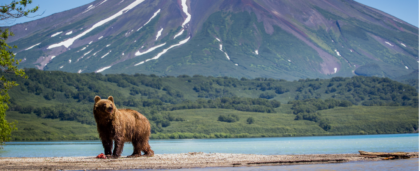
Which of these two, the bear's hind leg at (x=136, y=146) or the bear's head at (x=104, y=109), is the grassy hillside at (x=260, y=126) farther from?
the bear's head at (x=104, y=109)

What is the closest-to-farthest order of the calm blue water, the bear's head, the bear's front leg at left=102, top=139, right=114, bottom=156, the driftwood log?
1. the bear's head
2. the bear's front leg at left=102, top=139, right=114, bottom=156
3. the driftwood log
4. the calm blue water

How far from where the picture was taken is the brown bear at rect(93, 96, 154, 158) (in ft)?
67.4

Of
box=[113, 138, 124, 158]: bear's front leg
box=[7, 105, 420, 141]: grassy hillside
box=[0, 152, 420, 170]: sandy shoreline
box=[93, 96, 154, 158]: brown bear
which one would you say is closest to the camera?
box=[0, 152, 420, 170]: sandy shoreline

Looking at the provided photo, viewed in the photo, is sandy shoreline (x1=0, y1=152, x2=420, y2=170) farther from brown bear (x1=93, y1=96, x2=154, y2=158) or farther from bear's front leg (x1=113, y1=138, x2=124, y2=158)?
brown bear (x1=93, y1=96, x2=154, y2=158)

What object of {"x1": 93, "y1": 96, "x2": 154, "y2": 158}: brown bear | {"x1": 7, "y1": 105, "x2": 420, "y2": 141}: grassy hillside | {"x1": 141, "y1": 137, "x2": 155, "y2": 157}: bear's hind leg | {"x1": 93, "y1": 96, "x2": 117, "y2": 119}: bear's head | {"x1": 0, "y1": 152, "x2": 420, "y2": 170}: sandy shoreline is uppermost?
{"x1": 7, "y1": 105, "x2": 420, "y2": 141}: grassy hillside

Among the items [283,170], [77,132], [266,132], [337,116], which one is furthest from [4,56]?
[337,116]

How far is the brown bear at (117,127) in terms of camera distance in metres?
20.5

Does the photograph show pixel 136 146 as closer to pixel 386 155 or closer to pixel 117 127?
pixel 117 127

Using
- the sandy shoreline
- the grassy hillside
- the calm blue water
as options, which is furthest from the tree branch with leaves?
the grassy hillside

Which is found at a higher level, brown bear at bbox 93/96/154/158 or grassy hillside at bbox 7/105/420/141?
grassy hillside at bbox 7/105/420/141

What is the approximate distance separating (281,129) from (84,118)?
256 feet

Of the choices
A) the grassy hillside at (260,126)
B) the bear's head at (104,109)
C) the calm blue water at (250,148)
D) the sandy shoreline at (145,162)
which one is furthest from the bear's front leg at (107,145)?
the grassy hillside at (260,126)

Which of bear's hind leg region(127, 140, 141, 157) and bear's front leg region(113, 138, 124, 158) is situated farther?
bear's hind leg region(127, 140, 141, 157)

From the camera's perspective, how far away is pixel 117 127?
68.7ft
